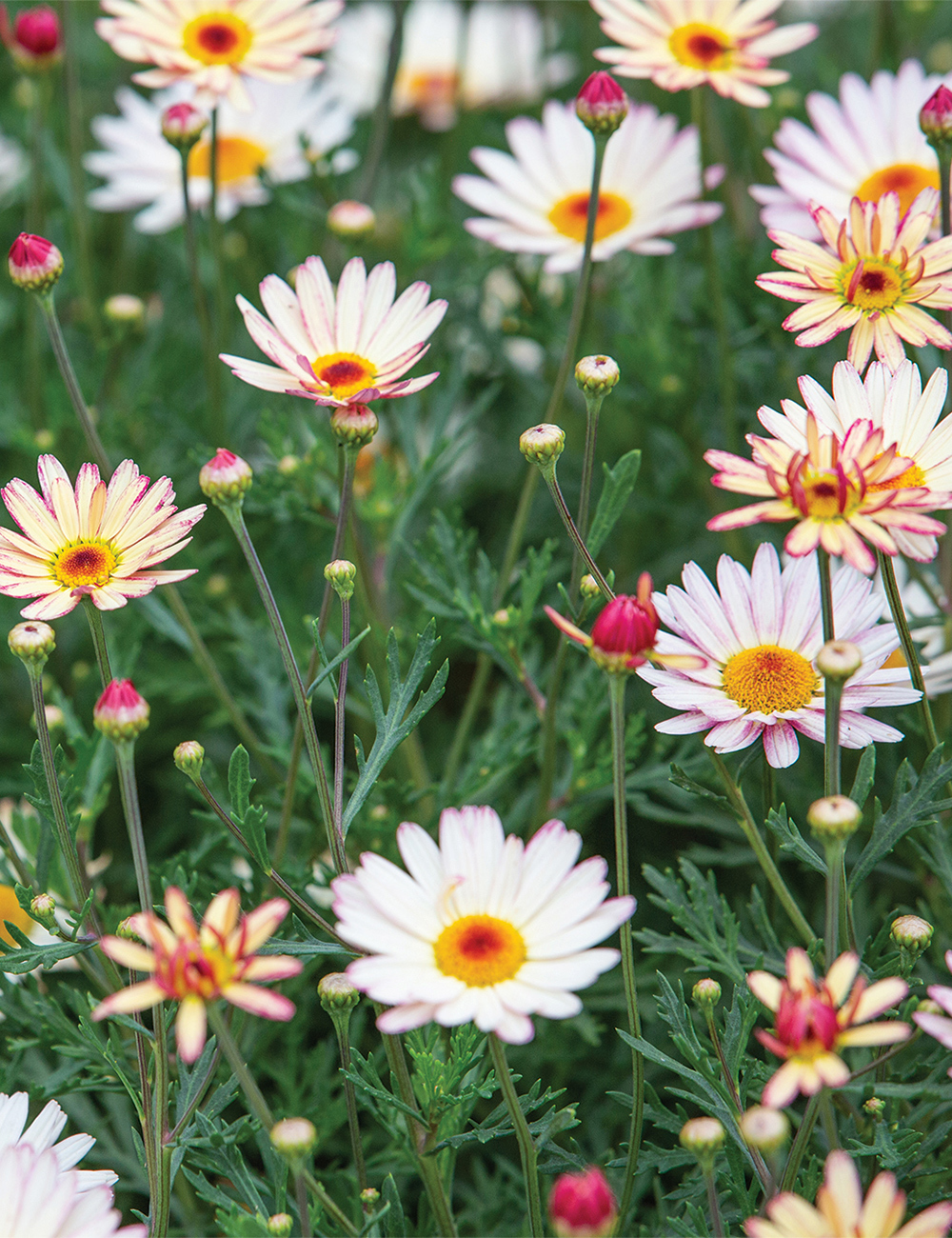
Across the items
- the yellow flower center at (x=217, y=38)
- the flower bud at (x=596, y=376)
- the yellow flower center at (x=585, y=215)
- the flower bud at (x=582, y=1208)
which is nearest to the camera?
the flower bud at (x=582, y=1208)

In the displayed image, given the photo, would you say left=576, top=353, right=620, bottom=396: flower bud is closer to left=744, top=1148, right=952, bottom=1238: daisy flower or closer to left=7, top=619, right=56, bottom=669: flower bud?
left=7, top=619, right=56, bottom=669: flower bud

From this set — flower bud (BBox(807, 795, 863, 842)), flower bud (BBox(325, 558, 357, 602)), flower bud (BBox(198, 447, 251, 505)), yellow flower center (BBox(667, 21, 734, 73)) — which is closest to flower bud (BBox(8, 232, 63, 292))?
flower bud (BBox(198, 447, 251, 505))

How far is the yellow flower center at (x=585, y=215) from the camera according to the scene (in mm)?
1749

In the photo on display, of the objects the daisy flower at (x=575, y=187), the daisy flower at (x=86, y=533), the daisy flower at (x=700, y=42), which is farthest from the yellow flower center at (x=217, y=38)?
the daisy flower at (x=86, y=533)

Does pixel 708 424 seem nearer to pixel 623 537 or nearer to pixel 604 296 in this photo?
pixel 623 537

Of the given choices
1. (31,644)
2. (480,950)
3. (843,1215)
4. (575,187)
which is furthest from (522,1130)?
(575,187)

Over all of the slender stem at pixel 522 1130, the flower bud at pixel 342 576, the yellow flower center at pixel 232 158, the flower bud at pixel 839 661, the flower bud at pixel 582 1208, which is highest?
the yellow flower center at pixel 232 158

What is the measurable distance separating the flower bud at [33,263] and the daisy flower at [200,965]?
0.71 m

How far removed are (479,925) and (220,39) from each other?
120cm

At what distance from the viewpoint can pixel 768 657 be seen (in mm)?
1141

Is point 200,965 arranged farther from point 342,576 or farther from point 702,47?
point 702,47

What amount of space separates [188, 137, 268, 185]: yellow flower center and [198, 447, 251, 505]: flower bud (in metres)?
1.16

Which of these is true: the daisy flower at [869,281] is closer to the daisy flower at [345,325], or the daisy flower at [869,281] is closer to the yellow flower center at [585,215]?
the daisy flower at [345,325]

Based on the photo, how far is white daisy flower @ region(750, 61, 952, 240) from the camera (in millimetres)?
1648
